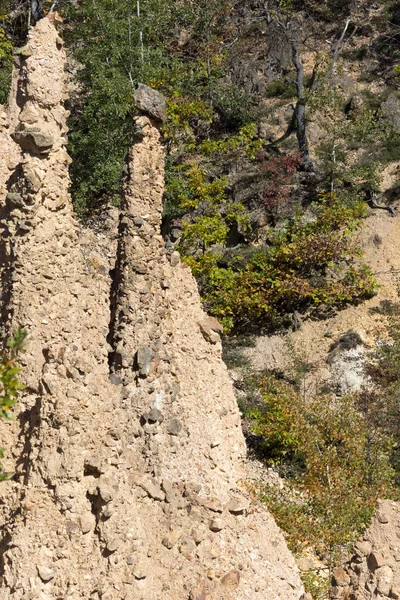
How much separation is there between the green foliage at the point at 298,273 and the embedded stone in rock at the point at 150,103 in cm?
1334

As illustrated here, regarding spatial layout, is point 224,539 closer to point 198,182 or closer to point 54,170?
point 54,170

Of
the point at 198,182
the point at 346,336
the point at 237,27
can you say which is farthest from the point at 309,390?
the point at 237,27

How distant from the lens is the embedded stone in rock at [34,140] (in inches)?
260

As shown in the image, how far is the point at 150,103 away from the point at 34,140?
159 centimetres

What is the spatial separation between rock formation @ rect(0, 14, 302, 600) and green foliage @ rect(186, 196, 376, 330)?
1338cm

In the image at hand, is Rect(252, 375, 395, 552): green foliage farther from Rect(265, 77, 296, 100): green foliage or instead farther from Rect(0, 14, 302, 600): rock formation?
Rect(265, 77, 296, 100): green foliage

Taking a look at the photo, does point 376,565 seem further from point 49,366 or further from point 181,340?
point 49,366

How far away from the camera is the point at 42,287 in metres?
6.64

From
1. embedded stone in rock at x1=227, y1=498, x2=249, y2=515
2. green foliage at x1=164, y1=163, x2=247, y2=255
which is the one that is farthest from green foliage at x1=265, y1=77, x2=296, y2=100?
embedded stone in rock at x1=227, y1=498, x2=249, y2=515

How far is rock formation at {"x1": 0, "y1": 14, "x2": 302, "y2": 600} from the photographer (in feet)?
18.4

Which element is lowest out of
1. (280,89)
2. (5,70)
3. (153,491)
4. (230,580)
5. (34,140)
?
(230,580)

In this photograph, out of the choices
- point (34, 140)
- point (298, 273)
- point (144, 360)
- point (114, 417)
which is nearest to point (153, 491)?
point (114, 417)

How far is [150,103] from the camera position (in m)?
7.69

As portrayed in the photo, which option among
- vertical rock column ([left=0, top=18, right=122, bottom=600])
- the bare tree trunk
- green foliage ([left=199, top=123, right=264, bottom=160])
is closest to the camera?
vertical rock column ([left=0, top=18, right=122, bottom=600])
